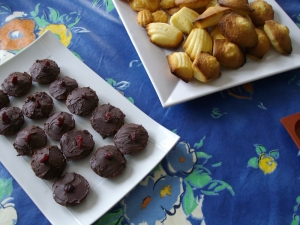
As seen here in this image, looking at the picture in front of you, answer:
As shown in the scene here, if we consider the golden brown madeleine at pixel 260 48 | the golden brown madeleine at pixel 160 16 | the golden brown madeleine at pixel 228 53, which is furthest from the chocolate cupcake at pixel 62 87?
the golden brown madeleine at pixel 260 48

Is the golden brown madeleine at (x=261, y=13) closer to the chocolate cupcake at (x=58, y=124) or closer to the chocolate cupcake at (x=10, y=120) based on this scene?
the chocolate cupcake at (x=58, y=124)

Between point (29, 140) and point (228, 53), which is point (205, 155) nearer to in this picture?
point (228, 53)

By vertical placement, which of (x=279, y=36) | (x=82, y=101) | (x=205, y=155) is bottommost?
(x=205, y=155)

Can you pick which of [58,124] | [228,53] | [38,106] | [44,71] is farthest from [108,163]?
[228,53]

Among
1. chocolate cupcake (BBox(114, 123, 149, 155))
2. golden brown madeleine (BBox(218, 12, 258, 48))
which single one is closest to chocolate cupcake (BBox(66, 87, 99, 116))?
chocolate cupcake (BBox(114, 123, 149, 155))

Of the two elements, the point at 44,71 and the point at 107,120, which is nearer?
the point at 107,120

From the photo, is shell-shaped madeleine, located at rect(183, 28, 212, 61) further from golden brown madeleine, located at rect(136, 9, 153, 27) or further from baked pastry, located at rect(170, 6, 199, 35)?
golden brown madeleine, located at rect(136, 9, 153, 27)

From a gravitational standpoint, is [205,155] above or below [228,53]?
below

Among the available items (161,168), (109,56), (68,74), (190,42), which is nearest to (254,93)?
(190,42)
